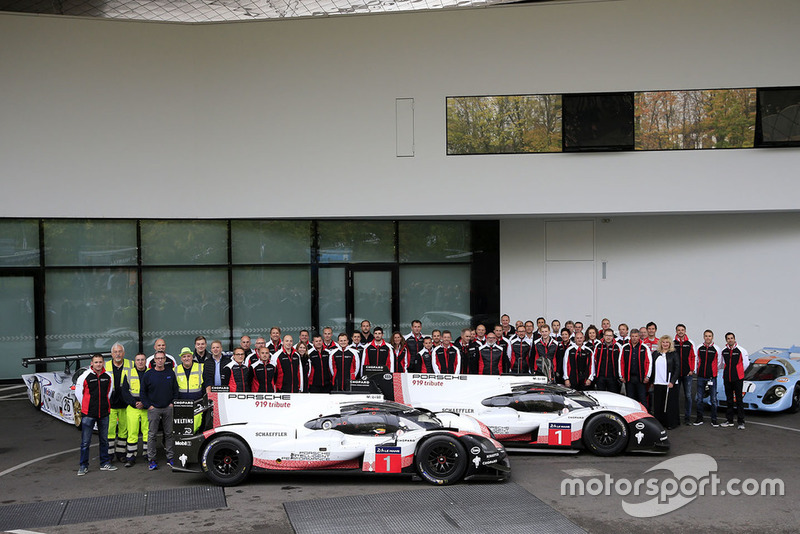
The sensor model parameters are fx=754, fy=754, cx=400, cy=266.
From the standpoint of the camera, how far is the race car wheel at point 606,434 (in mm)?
11234

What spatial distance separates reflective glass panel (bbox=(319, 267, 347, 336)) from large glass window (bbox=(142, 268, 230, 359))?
94.3 inches

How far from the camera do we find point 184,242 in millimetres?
18641

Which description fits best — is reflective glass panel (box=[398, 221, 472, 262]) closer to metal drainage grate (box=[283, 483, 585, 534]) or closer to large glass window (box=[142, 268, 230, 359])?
large glass window (box=[142, 268, 230, 359])

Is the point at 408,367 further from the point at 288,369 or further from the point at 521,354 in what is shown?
the point at 288,369

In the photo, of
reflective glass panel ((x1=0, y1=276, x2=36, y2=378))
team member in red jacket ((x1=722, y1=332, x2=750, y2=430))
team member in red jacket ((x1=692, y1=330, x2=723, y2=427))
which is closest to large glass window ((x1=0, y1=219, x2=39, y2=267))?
reflective glass panel ((x1=0, y1=276, x2=36, y2=378))

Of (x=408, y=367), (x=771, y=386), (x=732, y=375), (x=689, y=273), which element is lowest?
(x=771, y=386)

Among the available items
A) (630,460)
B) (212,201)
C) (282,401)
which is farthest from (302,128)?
(630,460)

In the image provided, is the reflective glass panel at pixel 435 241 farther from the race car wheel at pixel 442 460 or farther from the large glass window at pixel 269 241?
the race car wheel at pixel 442 460

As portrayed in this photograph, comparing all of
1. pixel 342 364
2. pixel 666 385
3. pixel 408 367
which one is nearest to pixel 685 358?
pixel 666 385

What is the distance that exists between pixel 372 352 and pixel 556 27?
9.14 meters

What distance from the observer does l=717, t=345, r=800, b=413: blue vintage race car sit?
1434 centimetres

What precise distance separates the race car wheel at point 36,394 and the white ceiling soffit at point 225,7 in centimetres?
909

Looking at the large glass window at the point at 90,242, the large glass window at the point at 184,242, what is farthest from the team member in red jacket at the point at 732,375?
the large glass window at the point at 90,242

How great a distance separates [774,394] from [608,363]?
3460mm
